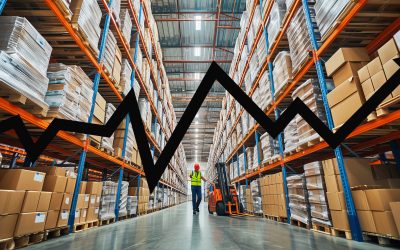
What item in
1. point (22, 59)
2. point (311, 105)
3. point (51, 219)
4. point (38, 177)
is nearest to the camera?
point (22, 59)

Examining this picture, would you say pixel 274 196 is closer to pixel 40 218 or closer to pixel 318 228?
pixel 318 228

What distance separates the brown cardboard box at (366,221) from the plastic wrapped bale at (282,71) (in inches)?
105

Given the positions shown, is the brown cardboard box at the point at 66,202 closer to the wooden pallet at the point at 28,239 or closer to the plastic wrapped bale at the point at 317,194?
the wooden pallet at the point at 28,239

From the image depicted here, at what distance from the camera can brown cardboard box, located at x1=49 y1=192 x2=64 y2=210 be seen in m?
2.86

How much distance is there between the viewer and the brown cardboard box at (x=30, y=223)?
2.23 m

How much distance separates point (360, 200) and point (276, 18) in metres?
4.15

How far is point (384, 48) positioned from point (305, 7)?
1.84 meters

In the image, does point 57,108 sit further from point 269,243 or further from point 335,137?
point 335,137

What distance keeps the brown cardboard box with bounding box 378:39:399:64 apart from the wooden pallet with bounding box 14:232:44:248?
4.47 meters

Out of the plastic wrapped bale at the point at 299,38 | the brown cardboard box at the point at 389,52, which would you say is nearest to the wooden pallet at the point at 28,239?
the brown cardboard box at the point at 389,52

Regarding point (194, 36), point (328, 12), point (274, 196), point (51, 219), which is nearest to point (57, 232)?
point (51, 219)

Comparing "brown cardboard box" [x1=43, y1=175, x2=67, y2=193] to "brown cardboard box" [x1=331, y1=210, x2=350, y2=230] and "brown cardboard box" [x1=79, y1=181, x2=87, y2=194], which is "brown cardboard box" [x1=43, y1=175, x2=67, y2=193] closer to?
"brown cardboard box" [x1=79, y1=181, x2=87, y2=194]

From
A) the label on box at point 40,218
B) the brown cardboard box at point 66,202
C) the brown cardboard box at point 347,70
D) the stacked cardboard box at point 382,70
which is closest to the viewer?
the stacked cardboard box at point 382,70

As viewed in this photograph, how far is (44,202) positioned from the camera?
2654 millimetres
